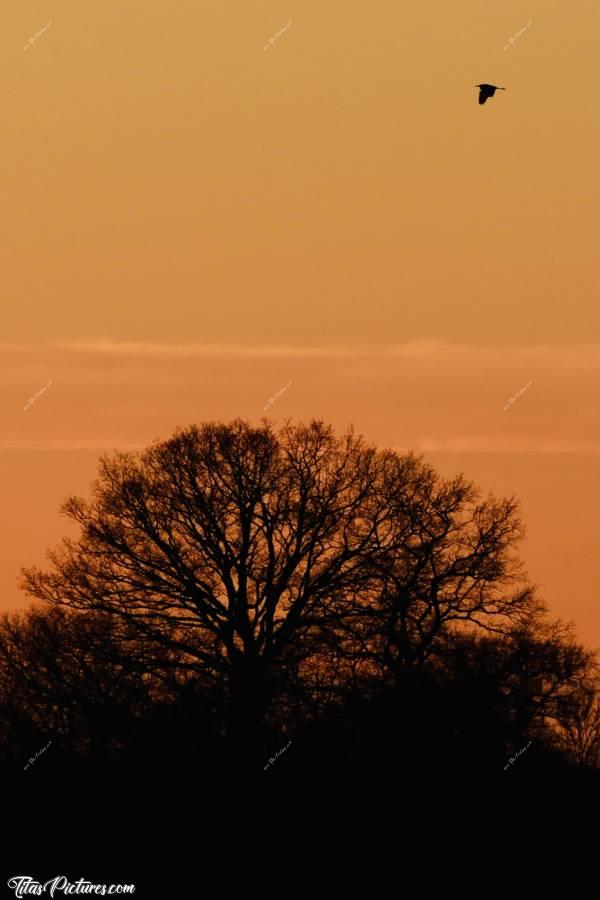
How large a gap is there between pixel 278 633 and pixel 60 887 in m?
22.5

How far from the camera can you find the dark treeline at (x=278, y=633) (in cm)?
5962

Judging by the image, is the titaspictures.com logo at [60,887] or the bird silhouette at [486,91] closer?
the titaspictures.com logo at [60,887]

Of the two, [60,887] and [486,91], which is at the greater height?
[486,91]

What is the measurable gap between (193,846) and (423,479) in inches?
918

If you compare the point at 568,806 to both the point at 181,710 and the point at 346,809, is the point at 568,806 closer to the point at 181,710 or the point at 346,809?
the point at 346,809

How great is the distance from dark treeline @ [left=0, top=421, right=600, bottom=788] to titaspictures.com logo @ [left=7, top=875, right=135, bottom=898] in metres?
17.8

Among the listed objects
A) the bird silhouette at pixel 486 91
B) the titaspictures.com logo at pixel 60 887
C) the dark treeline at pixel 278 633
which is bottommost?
the titaspictures.com logo at pixel 60 887

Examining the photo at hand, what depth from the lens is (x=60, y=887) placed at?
39.7m

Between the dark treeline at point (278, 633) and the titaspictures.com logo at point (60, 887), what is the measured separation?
58.3 feet

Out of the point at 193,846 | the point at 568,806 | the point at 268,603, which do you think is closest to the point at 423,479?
the point at 268,603

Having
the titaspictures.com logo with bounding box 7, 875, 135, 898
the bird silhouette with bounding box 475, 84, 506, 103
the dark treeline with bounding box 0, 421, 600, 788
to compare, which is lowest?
the titaspictures.com logo with bounding box 7, 875, 135, 898

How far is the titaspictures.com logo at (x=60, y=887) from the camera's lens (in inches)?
1558

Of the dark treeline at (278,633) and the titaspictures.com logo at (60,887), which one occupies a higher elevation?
the dark treeline at (278,633)

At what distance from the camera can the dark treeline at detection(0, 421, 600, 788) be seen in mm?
59625
